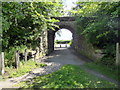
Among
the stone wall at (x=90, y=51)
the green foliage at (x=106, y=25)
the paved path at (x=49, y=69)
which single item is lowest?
the paved path at (x=49, y=69)

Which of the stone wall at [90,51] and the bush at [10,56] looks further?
the stone wall at [90,51]

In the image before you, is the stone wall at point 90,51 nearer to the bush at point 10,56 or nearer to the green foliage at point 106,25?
the green foliage at point 106,25

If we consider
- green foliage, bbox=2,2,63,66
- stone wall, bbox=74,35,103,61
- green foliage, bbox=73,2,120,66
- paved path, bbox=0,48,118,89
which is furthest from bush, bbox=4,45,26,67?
stone wall, bbox=74,35,103,61

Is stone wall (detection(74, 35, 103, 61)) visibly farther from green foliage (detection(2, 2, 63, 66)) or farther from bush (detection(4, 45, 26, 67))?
bush (detection(4, 45, 26, 67))

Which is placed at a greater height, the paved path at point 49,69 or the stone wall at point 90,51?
the stone wall at point 90,51

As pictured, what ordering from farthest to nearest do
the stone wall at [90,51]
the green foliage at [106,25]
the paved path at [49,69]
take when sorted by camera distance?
the stone wall at [90,51] → the green foliage at [106,25] → the paved path at [49,69]

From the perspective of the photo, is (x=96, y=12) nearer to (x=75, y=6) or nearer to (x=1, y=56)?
(x=75, y=6)

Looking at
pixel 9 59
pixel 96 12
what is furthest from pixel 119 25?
pixel 9 59

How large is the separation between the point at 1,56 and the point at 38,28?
277cm

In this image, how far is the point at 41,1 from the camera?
4191mm

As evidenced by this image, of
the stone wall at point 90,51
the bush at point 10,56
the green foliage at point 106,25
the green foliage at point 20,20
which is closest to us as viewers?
the green foliage at point 106,25

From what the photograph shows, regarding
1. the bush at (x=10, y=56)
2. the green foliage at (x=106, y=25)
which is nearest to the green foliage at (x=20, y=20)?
the bush at (x=10, y=56)

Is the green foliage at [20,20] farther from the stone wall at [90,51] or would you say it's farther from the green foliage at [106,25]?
the stone wall at [90,51]

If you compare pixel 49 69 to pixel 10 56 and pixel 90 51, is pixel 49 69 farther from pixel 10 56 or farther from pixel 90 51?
pixel 90 51
